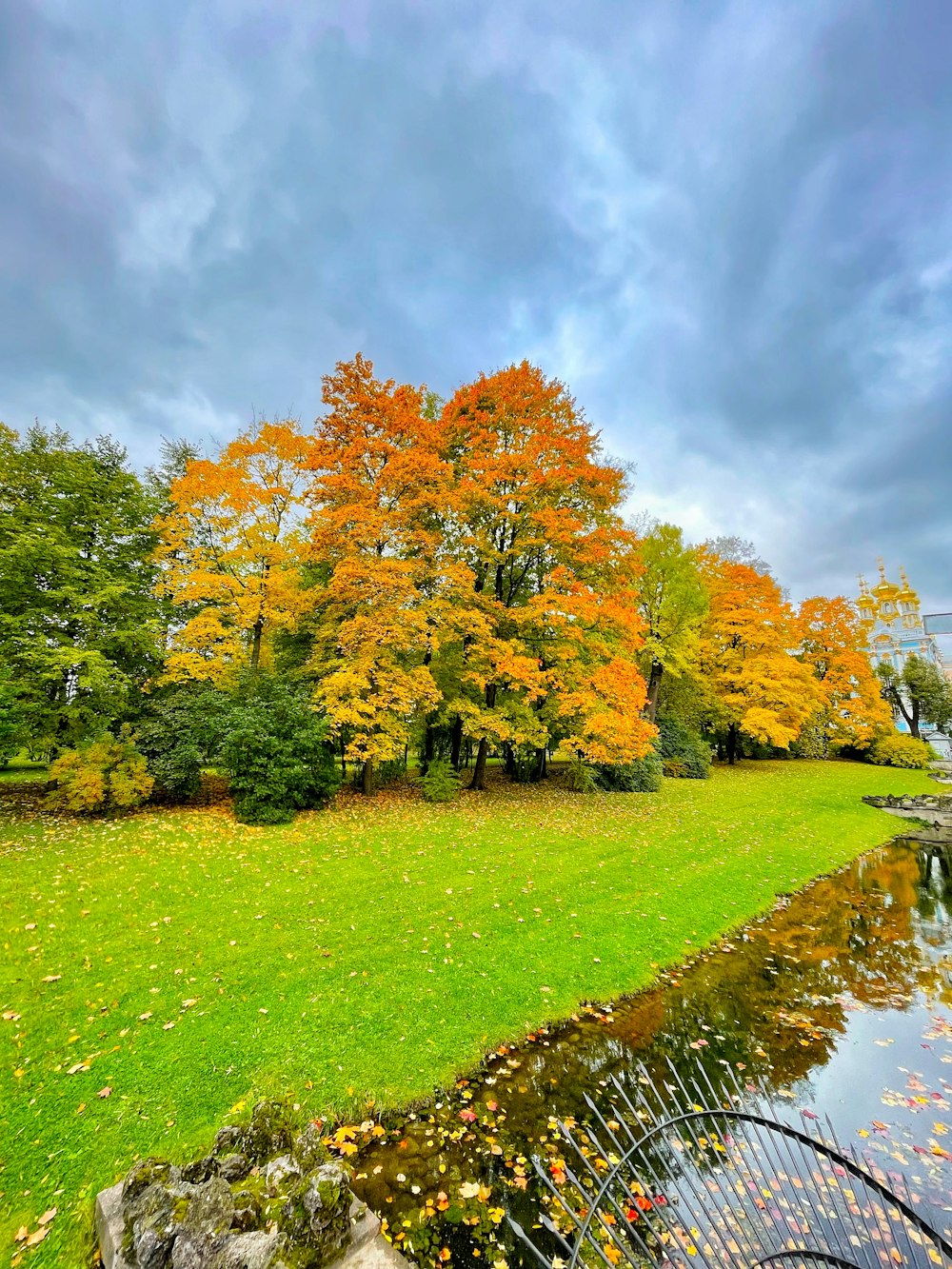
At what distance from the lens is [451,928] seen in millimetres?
6895

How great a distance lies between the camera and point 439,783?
48.2 ft

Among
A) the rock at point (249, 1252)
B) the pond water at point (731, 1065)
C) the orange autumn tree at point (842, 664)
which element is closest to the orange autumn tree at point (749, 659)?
the orange autumn tree at point (842, 664)

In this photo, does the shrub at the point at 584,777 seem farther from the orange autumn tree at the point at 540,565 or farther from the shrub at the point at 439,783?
the shrub at the point at 439,783

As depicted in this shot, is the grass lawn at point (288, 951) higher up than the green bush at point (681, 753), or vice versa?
the green bush at point (681, 753)

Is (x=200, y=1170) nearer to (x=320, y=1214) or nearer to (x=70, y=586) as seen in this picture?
(x=320, y=1214)

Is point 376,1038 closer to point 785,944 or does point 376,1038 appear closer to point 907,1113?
point 907,1113

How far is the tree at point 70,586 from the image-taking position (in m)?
10.6

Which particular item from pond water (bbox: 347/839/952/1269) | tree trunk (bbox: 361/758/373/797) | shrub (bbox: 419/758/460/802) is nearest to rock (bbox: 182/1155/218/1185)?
pond water (bbox: 347/839/952/1269)

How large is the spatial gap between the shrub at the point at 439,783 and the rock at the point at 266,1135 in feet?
37.1

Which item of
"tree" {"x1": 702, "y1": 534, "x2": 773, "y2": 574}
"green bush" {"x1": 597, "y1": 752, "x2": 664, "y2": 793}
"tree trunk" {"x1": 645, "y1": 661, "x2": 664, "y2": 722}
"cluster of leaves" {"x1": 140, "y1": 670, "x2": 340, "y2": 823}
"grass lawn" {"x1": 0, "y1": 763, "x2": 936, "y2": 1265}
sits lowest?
"grass lawn" {"x1": 0, "y1": 763, "x2": 936, "y2": 1265}

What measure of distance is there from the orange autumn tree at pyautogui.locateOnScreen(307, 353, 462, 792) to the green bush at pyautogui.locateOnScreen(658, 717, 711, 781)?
14.2m

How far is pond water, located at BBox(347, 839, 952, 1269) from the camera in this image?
3.43 meters

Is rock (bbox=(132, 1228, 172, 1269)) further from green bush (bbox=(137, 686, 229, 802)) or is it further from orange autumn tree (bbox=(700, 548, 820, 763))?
orange autumn tree (bbox=(700, 548, 820, 763))

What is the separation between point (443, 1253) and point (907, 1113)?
424 cm
